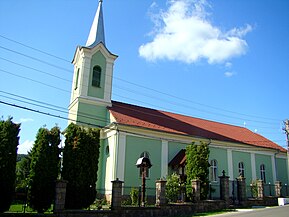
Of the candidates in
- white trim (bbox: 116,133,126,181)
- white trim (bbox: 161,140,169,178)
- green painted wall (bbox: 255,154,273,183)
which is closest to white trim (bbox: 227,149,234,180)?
green painted wall (bbox: 255,154,273,183)

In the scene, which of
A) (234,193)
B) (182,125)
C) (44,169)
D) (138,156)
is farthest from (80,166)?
(182,125)

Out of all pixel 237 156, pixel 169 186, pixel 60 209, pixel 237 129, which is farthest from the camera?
pixel 237 129

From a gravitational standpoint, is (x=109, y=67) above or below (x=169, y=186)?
above

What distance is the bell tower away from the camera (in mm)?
24531

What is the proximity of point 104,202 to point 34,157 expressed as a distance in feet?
23.3

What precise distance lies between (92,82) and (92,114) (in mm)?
2874

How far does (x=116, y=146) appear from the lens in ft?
71.9

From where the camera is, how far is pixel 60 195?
1382 centimetres

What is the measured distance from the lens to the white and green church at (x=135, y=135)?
22.5 meters

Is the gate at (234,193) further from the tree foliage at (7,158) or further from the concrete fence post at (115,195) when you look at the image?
the tree foliage at (7,158)

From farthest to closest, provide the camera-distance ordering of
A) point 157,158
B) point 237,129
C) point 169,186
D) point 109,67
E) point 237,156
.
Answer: point 237,129 → point 237,156 → point 109,67 → point 157,158 → point 169,186

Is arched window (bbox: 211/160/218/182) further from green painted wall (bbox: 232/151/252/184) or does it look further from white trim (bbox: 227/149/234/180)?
green painted wall (bbox: 232/151/252/184)

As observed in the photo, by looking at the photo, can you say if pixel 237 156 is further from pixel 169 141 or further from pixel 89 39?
pixel 89 39

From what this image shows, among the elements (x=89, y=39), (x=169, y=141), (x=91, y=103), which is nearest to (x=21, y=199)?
(x=91, y=103)
